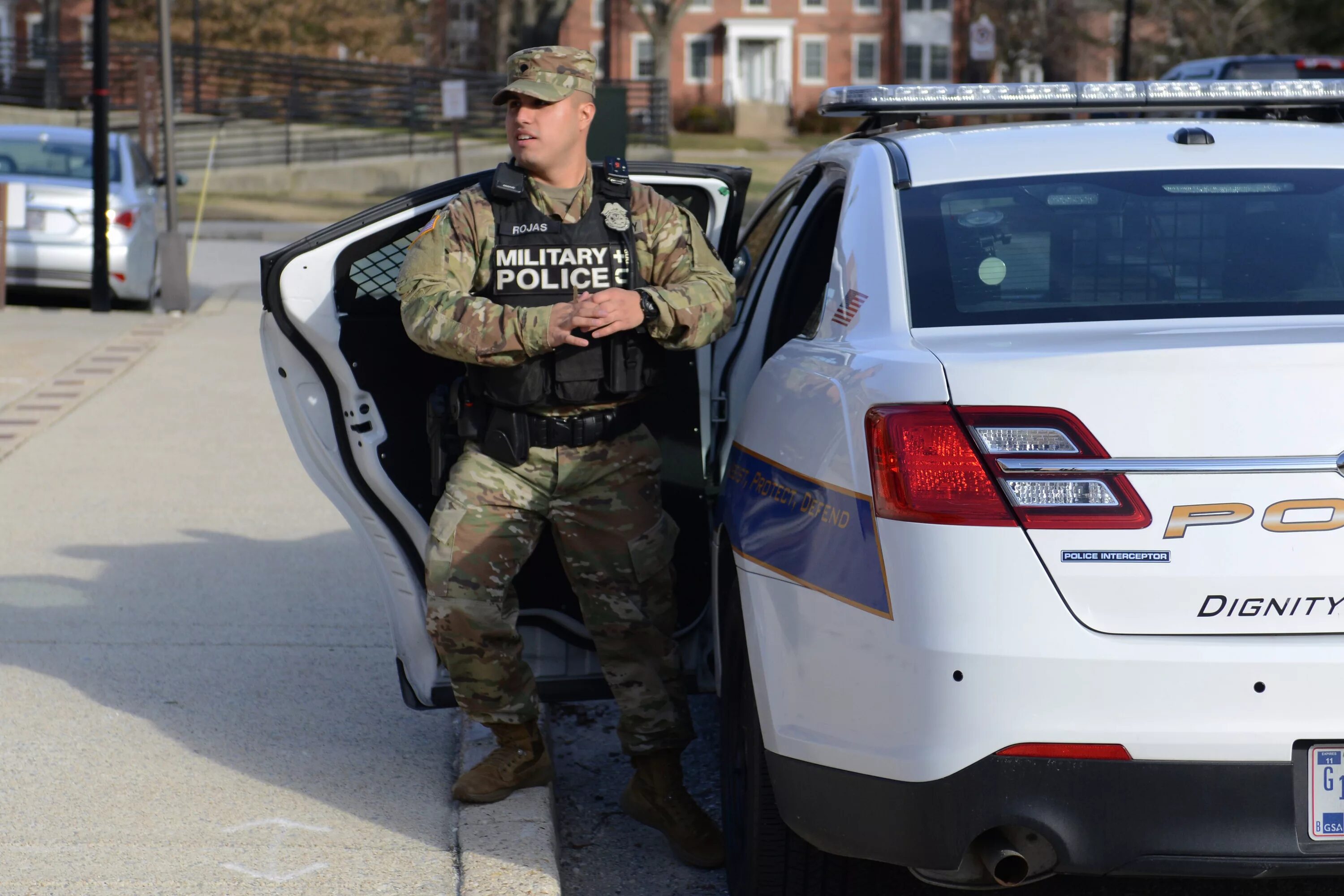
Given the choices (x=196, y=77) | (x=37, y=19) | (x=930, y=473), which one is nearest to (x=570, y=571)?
(x=930, y=473)

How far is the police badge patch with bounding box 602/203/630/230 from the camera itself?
139 inches

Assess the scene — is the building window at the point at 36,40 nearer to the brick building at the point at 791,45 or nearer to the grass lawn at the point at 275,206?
the grass lawn at the point at 275,206

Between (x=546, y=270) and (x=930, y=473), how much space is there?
1.29 meters

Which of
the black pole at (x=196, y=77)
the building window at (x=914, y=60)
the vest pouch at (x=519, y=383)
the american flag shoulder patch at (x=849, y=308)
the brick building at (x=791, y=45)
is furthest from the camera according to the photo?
the building window at (x=914, y=60)

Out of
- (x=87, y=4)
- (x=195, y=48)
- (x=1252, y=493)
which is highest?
(x=87, y=4)

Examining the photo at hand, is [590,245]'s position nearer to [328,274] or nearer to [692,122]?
[328,274]

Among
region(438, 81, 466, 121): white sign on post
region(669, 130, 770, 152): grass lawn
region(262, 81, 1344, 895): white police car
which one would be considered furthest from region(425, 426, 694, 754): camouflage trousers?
region(669, 130, 770, 152): grass lawn

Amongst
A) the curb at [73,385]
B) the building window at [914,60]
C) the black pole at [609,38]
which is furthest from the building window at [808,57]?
the curb at [73,385]

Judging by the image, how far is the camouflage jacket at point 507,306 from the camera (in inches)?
133

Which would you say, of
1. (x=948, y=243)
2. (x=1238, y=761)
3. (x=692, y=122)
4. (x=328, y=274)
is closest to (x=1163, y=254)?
(x=948, y=243)

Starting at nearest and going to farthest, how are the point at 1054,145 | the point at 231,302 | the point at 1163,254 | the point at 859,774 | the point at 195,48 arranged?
1. the point at 859,774
2. the point at 1163,254
3. the point at 1054,145
4. the point at 231,302
5. the point at 195,48

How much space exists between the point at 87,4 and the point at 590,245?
6083cm

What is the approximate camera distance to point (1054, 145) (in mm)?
3396

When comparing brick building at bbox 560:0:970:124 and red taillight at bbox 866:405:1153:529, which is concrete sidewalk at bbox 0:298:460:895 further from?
brick building at bbox 560:0:970:124
